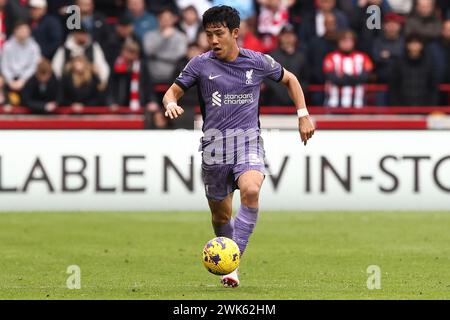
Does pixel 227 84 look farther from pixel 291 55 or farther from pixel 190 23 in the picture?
pixel 190 23

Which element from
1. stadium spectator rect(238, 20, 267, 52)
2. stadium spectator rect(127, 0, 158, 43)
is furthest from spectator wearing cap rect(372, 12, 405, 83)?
stadium spectator rect(127, 0, 158, 43)

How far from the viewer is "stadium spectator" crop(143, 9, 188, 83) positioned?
22.9 m

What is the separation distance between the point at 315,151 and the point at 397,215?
1600 mm

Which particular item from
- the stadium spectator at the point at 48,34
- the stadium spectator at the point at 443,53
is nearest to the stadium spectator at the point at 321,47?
the stadium spectator at the point at 443,53

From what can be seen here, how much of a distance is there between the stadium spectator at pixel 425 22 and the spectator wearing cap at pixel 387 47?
0.84 feet

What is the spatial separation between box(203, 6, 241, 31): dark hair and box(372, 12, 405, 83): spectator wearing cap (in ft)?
37.8

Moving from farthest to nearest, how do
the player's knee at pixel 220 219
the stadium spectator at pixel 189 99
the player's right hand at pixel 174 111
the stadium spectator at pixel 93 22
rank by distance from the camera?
the stadium spectator at pixel 93 22
the stadium spectator at pixel 189 99
the player's knee at pixel 220 219
the player's right hand at pixel 174 111

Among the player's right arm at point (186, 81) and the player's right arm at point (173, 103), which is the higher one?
the player's right arm at point (186, 81)

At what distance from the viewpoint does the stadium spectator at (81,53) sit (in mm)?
22578

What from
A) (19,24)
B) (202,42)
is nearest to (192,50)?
(202,42)

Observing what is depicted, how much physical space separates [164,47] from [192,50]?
108 centimetres

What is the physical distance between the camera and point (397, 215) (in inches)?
768

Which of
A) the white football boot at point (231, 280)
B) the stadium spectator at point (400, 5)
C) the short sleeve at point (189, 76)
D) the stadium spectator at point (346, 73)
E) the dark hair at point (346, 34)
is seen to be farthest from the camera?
the stadium spectator at point (400, 5)

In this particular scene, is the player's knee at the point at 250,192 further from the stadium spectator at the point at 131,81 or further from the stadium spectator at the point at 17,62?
the stadium spectator at the point at 17,62
